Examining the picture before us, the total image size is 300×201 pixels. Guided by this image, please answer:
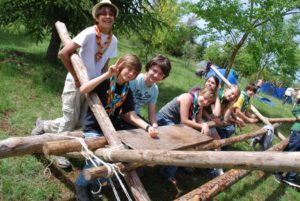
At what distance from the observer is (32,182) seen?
411 cm

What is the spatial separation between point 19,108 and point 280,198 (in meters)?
4.69

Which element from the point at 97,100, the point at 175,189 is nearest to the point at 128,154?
the point at 97,100

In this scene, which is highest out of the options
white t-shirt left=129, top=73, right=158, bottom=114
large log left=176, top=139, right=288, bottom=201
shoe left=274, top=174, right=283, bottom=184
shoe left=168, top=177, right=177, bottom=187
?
white t-shirt left=129, top=73, right=158, bottom=114

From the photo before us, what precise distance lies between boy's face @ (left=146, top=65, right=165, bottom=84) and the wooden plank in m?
0.68

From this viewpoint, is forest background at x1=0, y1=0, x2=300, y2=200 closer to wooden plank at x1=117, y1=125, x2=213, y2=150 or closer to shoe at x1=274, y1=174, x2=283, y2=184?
shoe at x1=274, y1=174, x2=283, y2=184

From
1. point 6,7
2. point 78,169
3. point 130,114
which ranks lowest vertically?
point 78,169

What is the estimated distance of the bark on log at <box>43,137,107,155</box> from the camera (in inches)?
132

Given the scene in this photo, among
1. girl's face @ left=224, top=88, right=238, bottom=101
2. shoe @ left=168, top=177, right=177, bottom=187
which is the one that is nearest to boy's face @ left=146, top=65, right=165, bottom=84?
shoe @ left=168, top=177, right=177, bottom=187

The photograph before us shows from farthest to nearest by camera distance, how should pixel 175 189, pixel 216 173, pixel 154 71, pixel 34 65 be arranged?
pixel 34 65
pixel 216 173
pixel 175 189
pixel 154 71

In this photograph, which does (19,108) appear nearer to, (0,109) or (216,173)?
(0,109)

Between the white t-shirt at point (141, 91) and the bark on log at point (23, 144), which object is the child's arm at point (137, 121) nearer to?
the white t-shirt at point (141, 91)

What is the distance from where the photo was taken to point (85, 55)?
4344mm

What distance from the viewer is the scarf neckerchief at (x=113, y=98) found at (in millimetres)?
3996

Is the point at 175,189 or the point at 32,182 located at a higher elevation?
the point at 32,182
